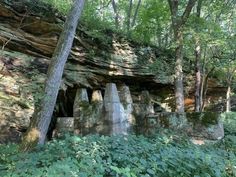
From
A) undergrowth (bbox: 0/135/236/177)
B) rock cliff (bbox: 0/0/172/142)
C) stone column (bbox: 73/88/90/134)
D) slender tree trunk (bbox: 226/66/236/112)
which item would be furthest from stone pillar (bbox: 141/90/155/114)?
slender tree trunk (bbox: 226/66/236/112)

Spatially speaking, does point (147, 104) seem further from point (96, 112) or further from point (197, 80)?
point (197, 80)

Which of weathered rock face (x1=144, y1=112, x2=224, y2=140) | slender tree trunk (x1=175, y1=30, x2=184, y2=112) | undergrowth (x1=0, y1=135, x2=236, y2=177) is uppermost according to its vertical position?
slender tree trunk (x1=175, y1=30, x2=184, y2=112)

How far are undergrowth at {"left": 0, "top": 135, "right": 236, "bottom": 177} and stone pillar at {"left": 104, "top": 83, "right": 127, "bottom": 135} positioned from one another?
10.9ft

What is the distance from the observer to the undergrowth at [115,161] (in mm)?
3023

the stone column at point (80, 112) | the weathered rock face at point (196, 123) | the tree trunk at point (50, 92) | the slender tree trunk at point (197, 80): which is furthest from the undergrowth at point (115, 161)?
the slender tree trunk at point (197, 80)

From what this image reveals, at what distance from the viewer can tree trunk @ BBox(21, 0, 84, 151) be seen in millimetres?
5250

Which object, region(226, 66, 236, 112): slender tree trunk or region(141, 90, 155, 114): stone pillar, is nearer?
region(141, 90, 155, 114): stone pillar

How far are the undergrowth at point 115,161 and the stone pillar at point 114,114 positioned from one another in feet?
10.9

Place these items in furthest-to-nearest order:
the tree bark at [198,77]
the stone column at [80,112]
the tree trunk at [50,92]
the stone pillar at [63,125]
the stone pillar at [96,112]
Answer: the tree bark at [198,77] < the stone pillar at [63,125] < the stone column at [80,112] < the stone pillar at [96,112] < the tree trunk at [50,92]

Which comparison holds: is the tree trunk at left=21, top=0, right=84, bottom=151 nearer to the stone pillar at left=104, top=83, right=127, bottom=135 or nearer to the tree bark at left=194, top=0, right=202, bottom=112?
the stone pillar at left=104, top=83, right=127, bottom=135

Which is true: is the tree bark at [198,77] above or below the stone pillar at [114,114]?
above

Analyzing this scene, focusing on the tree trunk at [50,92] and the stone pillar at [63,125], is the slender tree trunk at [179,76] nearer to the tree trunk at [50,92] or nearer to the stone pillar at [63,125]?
the stone pillar at [63,125]

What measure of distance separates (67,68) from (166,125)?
4106mm

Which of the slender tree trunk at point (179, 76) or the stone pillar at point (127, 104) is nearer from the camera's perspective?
the stone pillar at point (127, 104)
